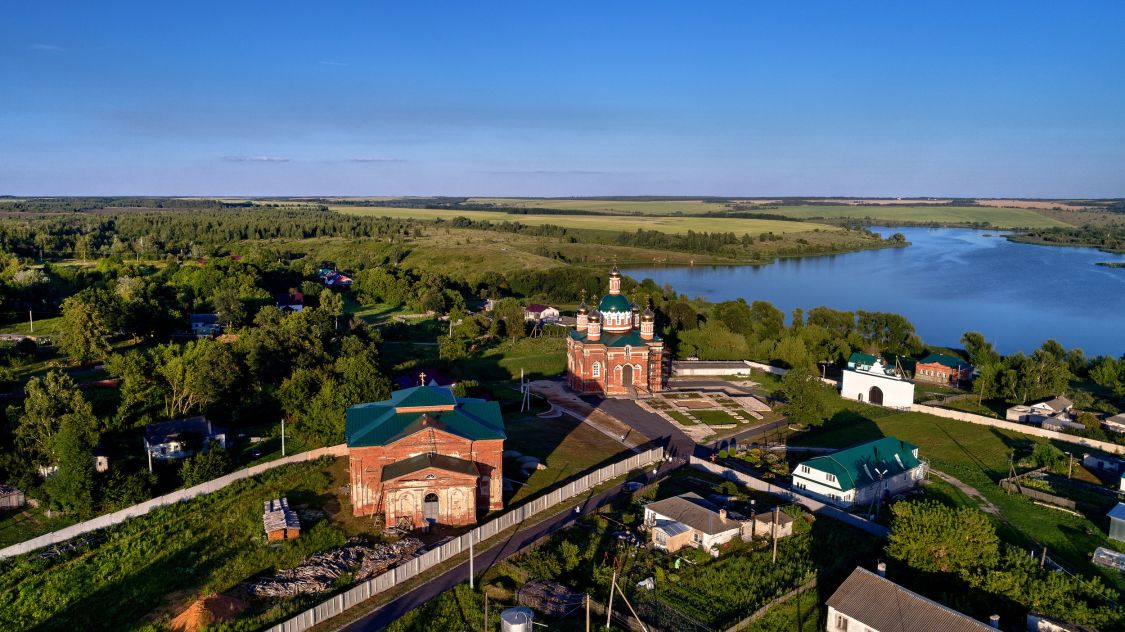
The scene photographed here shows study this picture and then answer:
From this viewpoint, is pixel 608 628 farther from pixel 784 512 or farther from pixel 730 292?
pixel 730 292

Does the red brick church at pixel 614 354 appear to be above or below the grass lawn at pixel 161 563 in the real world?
above

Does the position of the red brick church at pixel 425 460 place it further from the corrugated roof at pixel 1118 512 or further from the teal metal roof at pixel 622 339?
the corrugated roof at pixel 1118 512

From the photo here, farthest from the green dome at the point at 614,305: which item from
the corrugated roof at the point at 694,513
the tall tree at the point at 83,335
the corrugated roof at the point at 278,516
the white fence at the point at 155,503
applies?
the tall tree at the point at 83,335

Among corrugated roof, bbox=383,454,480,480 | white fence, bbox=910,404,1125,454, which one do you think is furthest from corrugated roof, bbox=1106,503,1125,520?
corrugated roof, bbox=383,454,480,480

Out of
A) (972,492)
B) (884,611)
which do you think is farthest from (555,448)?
(884,611)

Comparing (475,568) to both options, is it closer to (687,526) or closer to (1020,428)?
(687,526)

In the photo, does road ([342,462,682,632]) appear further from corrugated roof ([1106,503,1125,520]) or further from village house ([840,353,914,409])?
village house ([840,353,914,409])

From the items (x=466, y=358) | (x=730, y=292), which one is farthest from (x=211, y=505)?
(x=730, y=292)
